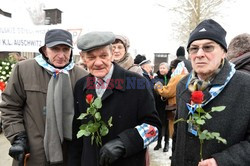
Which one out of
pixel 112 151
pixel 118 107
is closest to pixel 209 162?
Result: pixel 112 151

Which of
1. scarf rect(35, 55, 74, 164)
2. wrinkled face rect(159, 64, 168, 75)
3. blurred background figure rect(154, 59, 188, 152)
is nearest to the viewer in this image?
scarf rect(35, 55, 74, 164)

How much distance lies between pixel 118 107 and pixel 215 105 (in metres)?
0.70

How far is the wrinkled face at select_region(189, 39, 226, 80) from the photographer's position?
150 cm

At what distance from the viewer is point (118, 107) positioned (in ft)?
5.63

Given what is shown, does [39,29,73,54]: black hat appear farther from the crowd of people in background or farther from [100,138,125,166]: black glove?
[100,138,125,166]: black glove

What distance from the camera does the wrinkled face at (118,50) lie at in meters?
3.10

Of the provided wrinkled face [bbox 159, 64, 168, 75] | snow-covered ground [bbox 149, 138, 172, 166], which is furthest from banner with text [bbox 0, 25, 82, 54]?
snow-covered ground [bbox 149, 138, 172, 166]

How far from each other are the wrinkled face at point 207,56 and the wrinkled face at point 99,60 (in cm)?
65

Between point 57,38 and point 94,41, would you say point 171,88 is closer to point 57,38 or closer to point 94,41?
point 57,38

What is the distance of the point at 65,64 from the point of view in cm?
214

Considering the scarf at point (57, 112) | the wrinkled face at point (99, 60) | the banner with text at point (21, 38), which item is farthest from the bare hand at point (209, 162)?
the banner with text at point (21, 38)

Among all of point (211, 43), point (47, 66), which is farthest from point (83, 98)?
point (211, 43)

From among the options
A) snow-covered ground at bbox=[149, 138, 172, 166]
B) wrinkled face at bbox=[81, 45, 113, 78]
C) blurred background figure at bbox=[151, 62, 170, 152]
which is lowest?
snow-covered ground at bbox=[149, 138, 172, 166]

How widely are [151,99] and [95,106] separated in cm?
50
